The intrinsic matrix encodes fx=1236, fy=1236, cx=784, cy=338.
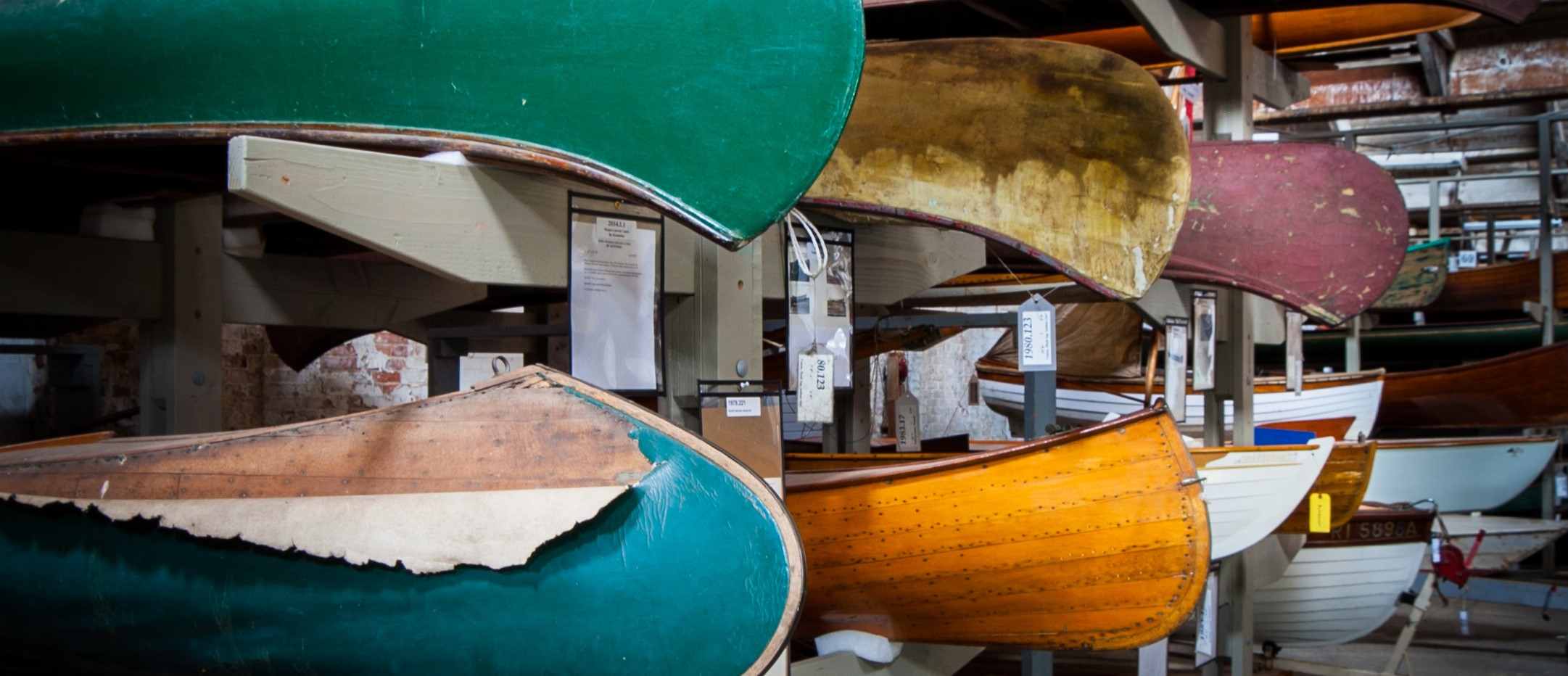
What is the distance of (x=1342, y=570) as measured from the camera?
5.62 m

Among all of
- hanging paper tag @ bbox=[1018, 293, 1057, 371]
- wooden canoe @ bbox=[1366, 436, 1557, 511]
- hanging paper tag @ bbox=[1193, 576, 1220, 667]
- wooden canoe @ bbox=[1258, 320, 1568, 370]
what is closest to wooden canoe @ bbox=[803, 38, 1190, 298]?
hanging paper tag @ bbox=[1018, 293, 1057, 371]

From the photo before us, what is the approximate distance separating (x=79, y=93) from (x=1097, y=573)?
2.27 meters

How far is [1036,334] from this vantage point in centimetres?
320

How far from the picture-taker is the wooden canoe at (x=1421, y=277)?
916 centimetres

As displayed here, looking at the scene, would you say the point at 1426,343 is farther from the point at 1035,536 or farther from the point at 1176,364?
the point at 1035,536

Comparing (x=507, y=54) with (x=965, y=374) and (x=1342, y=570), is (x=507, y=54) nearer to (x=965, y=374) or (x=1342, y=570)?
(x=1342, y=570)

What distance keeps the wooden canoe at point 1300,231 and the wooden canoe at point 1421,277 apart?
5.86 metres

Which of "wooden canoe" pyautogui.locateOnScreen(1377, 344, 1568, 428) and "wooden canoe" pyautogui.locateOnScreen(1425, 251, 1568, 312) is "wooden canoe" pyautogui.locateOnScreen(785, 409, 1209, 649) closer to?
"wooden canoe" pyautogui.locateOnScreen(1377, 344, 1568, 428)

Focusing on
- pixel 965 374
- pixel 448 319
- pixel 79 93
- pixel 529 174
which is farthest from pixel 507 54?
pixel 965 374

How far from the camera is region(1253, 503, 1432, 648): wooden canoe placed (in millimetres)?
5594

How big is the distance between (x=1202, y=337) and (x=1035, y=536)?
1590 mm

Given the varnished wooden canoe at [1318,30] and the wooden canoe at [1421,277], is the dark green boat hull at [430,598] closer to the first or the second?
the varnished wooden canoe at [1318,30]

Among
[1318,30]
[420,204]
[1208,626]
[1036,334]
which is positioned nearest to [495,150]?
[420,204]

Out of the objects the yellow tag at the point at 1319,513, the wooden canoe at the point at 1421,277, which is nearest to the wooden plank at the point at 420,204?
the yellow tag at the point at 1319,513
